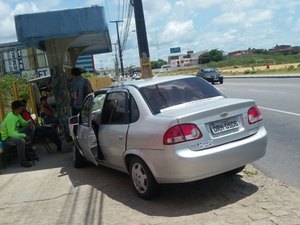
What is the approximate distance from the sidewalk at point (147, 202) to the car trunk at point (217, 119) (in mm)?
784

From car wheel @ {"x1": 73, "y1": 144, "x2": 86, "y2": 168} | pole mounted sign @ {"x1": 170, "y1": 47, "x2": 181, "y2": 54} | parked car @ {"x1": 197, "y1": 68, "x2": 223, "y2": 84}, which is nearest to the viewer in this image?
car wheel @ {"x1": 73, "y1": 144, "x2": 86, "y2": 168}

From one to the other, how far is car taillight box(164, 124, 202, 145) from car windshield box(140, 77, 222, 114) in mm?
549

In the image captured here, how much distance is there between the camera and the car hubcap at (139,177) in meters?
5.99

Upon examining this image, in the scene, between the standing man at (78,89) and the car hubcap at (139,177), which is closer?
the car hubcap at (139,177)

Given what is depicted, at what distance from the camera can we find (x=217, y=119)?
5.62 m

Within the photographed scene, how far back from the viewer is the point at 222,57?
486 ft

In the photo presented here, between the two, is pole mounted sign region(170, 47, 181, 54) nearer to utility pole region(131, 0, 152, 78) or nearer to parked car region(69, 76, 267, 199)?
utility pole region(131, 0, 152, 78)

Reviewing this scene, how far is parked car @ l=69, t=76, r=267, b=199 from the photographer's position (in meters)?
5.39

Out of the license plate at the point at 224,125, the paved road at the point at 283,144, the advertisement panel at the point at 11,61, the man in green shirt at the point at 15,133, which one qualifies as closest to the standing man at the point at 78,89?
the man in green shirt at the point at 15,133

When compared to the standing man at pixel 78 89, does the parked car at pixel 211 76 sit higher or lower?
lower

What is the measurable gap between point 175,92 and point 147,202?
1556 mm

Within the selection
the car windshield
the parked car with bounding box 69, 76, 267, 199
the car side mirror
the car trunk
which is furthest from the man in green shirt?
the car trunk

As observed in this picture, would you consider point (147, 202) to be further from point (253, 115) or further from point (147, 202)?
point (253, 115)

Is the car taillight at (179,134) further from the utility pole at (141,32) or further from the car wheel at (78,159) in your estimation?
the utility pole at (141,32)
